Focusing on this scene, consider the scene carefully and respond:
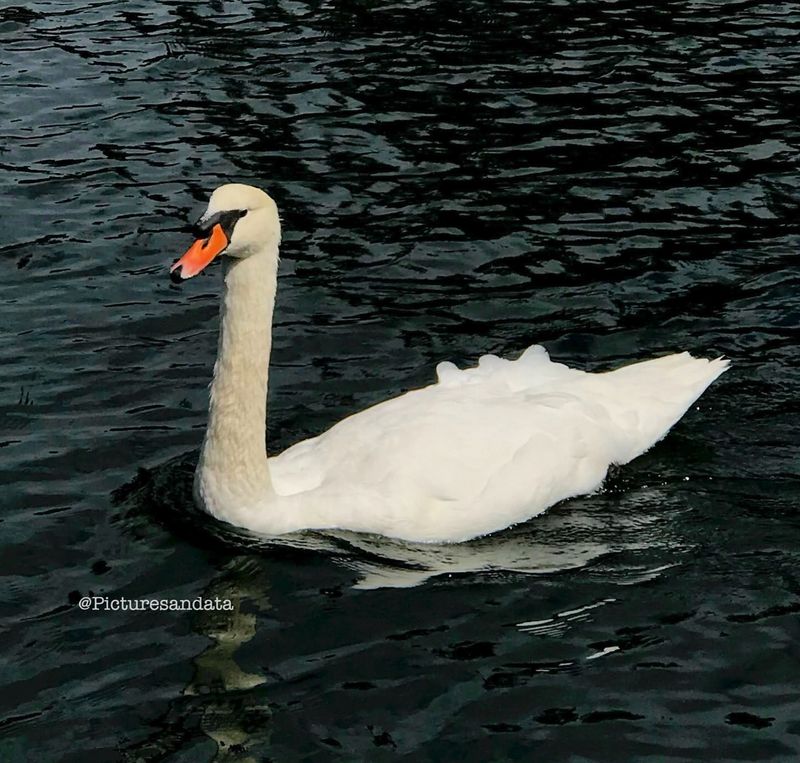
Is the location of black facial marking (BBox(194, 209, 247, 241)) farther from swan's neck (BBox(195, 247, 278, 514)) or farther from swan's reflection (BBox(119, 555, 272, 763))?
swan's reflection (BBox(119, 555, 272, 763))

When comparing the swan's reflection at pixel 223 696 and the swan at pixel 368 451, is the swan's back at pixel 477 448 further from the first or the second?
the swan's reflection at pixel 223 696

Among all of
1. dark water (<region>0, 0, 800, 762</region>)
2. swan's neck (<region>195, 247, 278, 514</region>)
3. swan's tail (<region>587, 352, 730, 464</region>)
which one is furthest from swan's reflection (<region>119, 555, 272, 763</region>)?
swan's tail (<region>587, 352, 730, 464</region>)

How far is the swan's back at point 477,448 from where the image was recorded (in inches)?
341

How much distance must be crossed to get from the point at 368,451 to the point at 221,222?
5.17 ft

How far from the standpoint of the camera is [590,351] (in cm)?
1123

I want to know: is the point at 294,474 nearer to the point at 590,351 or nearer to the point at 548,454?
the point at 548,454

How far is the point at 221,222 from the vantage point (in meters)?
8.08

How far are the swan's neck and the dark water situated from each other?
0.99 ft

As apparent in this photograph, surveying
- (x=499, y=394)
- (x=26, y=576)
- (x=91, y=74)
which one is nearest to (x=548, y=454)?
(x=499, y=394)

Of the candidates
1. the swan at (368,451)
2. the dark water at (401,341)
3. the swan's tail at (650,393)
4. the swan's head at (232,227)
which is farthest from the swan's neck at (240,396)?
the swan's tail at (650,393)

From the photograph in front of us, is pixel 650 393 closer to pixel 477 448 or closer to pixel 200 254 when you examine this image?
pixel 477 448

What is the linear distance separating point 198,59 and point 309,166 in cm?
329

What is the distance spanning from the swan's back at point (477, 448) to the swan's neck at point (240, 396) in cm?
35

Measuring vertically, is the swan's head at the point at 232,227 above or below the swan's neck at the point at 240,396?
above
